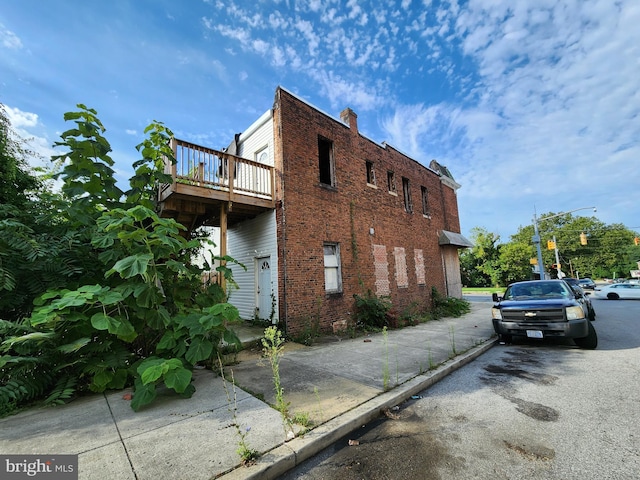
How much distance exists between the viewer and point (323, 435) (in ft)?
9.66

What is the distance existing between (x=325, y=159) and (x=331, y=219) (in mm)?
2507

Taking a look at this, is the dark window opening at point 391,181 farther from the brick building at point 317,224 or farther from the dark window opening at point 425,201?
the dark window opening at point 425,201

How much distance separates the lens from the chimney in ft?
36.9

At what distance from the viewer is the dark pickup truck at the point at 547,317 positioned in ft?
20.4

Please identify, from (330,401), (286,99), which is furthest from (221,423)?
(286,99)

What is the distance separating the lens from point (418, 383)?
4.45 m

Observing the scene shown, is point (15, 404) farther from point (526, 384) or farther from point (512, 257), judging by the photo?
point (512, 257)

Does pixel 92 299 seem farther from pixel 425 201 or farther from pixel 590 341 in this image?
pixel 425 201

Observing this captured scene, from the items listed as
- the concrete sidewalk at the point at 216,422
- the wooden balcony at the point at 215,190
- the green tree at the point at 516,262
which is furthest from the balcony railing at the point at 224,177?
the green tree at the point at 516,262

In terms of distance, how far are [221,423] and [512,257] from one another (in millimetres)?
39745

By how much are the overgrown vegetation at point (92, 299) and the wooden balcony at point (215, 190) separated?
68.6 inches

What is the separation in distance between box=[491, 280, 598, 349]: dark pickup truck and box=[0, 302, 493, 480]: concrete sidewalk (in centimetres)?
241

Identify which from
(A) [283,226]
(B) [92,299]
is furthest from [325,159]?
(B) [92,299]

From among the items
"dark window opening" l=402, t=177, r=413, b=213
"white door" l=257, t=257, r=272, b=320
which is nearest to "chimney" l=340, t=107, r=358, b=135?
"dark window opening" l=402, t=177, r=413, b=213
